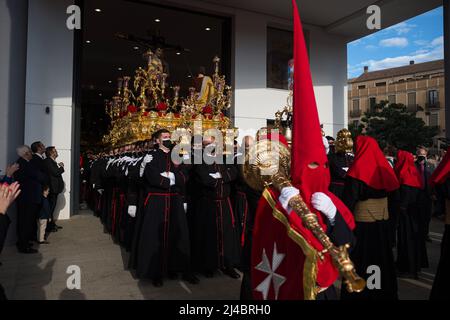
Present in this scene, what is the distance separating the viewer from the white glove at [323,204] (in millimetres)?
2018

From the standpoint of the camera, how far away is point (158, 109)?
9648 millimetres

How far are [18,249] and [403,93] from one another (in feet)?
175

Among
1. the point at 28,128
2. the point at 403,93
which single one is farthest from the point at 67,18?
the point at 403,93

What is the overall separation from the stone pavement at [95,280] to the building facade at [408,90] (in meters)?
40.4

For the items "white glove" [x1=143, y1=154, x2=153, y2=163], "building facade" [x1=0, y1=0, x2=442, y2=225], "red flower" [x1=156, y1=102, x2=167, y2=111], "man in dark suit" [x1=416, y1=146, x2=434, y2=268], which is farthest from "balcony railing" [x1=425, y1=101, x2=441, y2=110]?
"white glove" [x1=143, y1=154, x2=153, y2=163]

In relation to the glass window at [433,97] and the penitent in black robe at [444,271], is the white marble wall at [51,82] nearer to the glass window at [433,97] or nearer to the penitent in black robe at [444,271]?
the penitent in black robe at [444,271]

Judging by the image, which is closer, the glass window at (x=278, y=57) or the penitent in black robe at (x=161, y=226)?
the penitent in black robe at (x=161, y=226)

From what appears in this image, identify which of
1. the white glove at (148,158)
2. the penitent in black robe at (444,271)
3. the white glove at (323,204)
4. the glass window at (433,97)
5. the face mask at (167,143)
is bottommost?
the penitent in black robe at (444,271)

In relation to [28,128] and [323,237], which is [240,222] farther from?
[28,128]

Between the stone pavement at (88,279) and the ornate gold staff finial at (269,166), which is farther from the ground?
the ornate gold staff finial at (269,166)

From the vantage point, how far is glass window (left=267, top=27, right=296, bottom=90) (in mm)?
12977

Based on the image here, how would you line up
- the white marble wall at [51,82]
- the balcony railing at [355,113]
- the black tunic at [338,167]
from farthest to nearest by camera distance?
1. the balcony railing at [355,113]
2. the white marble wall at [51,82]
3. the black tunic at [338,167]

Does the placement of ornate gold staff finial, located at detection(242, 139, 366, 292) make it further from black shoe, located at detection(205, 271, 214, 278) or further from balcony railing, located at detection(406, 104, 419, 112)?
balcony railing, located at detection(406, 104, 419, 112)

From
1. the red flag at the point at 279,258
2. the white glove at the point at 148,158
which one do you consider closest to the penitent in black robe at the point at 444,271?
the red flag at the point at 279,258
